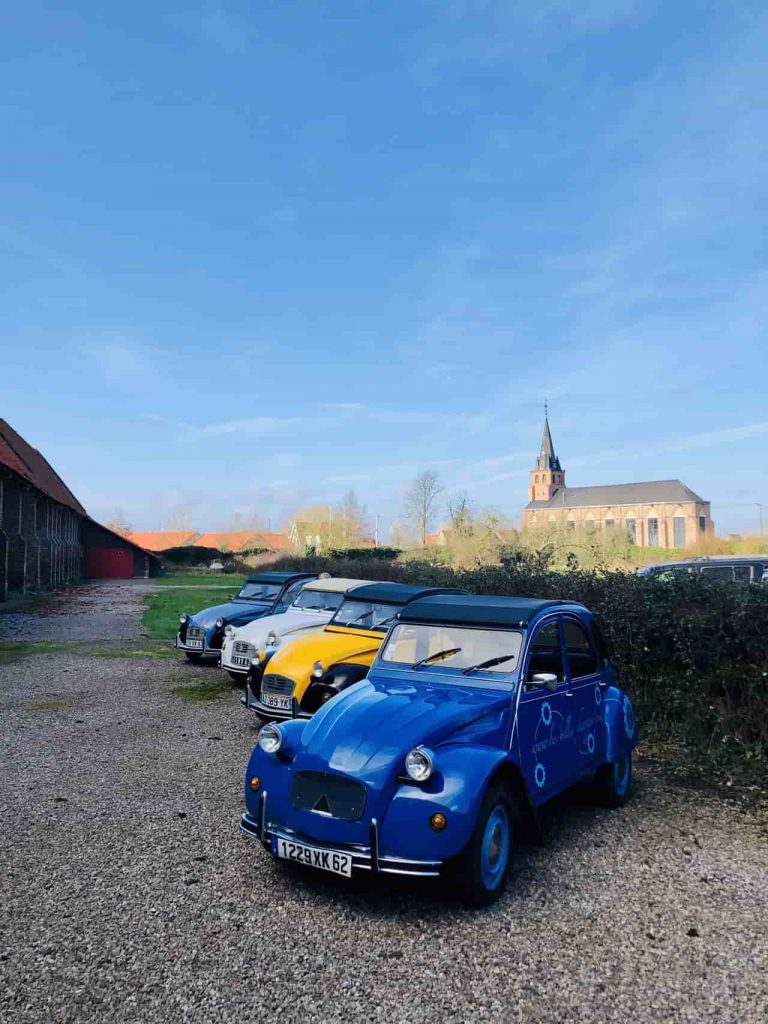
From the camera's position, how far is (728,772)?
710 centimetres

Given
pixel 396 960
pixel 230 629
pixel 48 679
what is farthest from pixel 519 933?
pixel 48 679

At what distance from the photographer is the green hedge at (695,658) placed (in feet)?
23.4

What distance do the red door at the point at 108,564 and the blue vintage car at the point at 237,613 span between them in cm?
4669

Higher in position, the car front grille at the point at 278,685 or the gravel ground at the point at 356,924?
the car front grille at the point at 278,685

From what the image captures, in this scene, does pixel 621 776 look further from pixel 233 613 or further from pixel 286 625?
pixel 233 613

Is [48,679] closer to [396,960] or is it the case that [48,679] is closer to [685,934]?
[396,960]

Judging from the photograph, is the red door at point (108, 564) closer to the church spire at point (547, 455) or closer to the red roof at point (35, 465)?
the red roof at point (35, 465)

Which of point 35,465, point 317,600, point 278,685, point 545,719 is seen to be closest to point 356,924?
point 545,719

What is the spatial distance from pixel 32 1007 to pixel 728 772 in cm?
610

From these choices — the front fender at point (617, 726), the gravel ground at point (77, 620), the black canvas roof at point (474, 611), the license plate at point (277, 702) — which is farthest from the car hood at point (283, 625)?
the gravel ground at point (77, 620)

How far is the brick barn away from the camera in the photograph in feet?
108

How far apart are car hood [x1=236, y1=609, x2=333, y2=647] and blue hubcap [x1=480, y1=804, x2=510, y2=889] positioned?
6406 mm

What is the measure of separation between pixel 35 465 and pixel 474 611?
175 ft

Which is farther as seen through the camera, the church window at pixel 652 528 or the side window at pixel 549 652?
the church window at pixel 652 528
